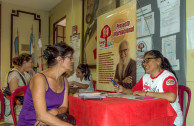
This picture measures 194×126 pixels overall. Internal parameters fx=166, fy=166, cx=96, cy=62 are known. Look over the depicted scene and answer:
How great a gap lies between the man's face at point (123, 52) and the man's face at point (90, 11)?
1463 mm

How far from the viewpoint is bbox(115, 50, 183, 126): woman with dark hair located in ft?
4.90

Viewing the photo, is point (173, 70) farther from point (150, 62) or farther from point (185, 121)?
point (185, 121)

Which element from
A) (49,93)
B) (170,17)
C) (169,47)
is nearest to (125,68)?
(169,47)

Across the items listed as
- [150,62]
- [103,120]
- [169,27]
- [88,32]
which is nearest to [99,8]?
[88,32]

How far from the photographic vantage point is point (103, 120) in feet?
3.47

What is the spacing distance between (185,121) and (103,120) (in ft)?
3.72

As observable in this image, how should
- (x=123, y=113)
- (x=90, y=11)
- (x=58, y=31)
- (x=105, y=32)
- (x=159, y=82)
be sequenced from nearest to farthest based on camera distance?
(x=123, y=113) → (x=159, y=82) → (x=105, y=32) → (x=90, y=11) → (x=58, y=31)

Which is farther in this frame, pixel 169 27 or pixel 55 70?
pixel 169 27

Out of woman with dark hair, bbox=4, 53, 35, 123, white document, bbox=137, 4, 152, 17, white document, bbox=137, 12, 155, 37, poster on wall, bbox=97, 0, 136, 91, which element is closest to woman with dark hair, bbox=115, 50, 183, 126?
poster on wall, bbox=97, 0, 136, 91

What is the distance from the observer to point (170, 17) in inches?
78.0

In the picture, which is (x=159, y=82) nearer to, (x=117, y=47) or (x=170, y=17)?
(x=170, y=17)

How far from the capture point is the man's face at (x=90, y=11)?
11.7 feet

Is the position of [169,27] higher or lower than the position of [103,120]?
higher

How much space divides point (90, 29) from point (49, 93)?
2542 millimetres
